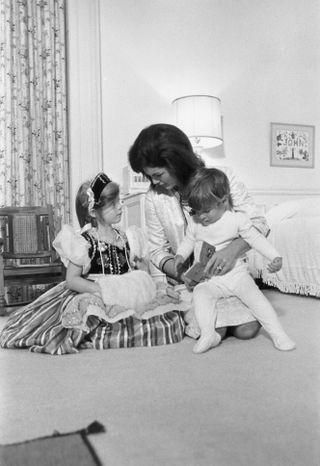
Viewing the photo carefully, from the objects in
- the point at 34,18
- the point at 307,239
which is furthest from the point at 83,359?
the point at 34,18

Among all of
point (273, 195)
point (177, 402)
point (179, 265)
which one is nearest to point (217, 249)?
point (179, 265)

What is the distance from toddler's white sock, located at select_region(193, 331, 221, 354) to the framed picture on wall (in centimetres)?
328

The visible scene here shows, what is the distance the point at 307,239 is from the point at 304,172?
5.94ft

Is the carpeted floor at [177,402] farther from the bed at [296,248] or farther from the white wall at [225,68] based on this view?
the white wall at [225,68]

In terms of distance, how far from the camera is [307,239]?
3426 millimetres

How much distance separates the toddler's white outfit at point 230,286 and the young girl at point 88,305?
0.65 ft

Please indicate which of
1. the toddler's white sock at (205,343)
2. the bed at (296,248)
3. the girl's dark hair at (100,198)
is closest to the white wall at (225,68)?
the bed at (296,248)

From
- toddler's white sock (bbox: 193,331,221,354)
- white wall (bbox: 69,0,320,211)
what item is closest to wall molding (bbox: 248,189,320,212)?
white wall (bbox: 69,0,320,211)

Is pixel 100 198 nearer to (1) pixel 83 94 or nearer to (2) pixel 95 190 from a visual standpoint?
(2) pixel 95 190

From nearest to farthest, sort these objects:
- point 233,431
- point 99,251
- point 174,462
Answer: point 174,462 < point 233,431 < point 99,251

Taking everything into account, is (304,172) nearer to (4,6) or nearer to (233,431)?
(4,6)

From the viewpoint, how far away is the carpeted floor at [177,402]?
3.29ft

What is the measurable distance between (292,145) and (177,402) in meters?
4.11

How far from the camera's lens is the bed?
337cm
